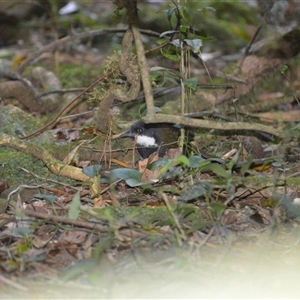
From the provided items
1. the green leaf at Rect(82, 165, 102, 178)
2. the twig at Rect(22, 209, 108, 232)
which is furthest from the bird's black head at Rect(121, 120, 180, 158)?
the twig at Rect(22, 209, 108, 232)

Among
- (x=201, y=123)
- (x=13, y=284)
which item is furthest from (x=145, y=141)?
(x=13, y=284)

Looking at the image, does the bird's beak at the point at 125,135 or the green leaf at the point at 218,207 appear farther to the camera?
the bird's beak at the point at 125,135

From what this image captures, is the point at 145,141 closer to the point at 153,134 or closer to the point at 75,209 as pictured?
the point at 153,134

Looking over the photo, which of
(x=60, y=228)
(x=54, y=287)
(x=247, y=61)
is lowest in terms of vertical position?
(x=54, y=287)

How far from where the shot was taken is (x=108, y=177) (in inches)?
124

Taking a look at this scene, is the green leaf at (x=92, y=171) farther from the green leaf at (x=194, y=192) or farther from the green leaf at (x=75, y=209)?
the green leaf at (x=194, y=192)

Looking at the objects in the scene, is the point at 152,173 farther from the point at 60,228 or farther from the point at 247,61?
the point at 247,61

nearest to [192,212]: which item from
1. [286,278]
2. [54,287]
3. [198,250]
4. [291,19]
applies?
[198,250]

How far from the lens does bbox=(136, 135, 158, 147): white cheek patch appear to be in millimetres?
3742

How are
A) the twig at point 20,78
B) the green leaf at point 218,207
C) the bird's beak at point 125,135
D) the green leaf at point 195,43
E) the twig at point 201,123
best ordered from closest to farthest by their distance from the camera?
the green leaf at point 218,207
the twig at point 201,123
the green leaf at point 195,43
the bird's beak at point 125,135
the twig at point 20,78

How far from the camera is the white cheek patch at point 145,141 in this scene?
374 centimetres

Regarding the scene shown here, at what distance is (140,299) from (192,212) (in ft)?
2.28

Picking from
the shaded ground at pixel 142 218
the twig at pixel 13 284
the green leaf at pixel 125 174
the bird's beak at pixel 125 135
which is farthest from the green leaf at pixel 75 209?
the bird's beak at pixel 125 135

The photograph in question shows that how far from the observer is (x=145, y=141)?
12.3ft
